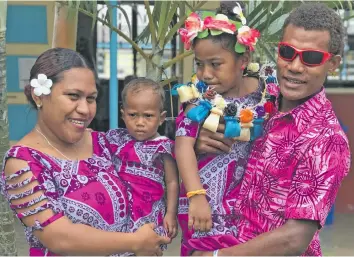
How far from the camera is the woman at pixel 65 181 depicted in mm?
2301

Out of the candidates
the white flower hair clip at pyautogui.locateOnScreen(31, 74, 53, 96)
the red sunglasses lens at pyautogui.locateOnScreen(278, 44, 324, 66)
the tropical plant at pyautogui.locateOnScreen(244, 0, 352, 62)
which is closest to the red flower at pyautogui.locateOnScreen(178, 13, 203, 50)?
the red sunglasses lens at pyautogui.locateOnScreen(278, 44, 324, 66)

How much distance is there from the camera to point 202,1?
3953 mm

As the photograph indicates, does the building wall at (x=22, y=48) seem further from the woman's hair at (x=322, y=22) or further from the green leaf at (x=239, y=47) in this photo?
the woman's hair at (x=322, y=22)

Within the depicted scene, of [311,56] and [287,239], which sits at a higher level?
[311,56]

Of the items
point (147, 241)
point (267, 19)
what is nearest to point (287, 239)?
point (147, 241)

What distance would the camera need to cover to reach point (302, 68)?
223 cm

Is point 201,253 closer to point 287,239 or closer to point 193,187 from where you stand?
point 193,187

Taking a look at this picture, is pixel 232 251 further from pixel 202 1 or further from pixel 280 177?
pixel 202 1

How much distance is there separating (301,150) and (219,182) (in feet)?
1.66

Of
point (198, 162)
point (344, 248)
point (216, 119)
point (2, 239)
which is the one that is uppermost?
point (216, 119)

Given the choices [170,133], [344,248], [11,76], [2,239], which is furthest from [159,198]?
[11,76]

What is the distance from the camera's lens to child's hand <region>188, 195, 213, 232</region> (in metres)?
2.53

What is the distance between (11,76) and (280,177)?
5.38 meters

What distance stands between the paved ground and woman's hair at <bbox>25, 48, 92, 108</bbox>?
352 cm
